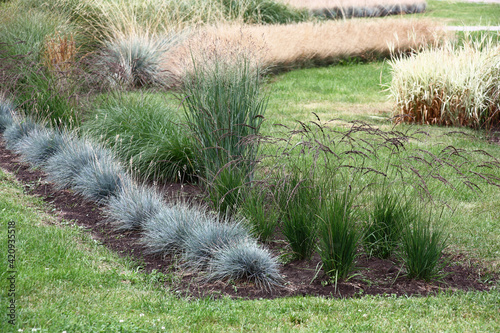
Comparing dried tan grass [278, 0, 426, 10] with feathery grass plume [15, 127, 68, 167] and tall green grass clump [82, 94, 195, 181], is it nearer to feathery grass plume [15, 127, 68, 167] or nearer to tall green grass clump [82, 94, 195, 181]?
tall green grass clump [82, 94, 195, 181]

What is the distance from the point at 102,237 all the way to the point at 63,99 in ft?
11.8

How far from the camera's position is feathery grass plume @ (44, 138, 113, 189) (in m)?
5.98

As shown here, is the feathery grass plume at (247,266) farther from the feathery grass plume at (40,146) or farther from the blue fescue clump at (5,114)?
the blue fescue clump at (5,114)

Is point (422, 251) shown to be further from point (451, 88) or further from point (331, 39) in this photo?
point (331, 39)

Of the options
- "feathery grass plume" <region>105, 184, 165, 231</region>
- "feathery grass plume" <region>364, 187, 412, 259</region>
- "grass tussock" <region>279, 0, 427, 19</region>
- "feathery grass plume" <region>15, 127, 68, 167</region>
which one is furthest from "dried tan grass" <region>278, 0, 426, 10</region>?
"feathery grass plume" <region>364, 187, 412, 259</region>

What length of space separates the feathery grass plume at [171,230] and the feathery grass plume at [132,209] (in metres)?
0.26

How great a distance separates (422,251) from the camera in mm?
3877

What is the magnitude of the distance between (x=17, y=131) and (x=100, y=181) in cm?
274

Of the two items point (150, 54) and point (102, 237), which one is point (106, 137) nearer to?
point (102, 237)

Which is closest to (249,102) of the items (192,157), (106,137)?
(192,157)

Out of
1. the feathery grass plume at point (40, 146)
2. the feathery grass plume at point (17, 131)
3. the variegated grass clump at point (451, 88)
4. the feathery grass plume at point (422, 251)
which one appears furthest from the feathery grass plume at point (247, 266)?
the variegated grass clump at point (451, 88)

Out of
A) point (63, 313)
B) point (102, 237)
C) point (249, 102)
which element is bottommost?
point (102, 237)

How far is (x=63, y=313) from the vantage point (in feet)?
10.2

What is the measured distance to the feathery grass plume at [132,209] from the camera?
4.90m
